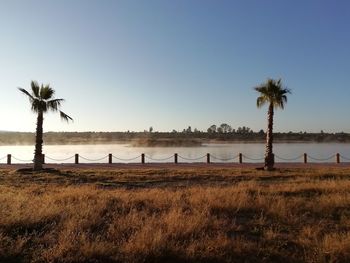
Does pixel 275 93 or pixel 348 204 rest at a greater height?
pixel 275 93

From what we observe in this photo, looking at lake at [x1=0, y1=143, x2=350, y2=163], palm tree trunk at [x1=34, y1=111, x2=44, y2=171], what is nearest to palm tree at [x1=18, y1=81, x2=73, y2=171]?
palm tree trunk at [x1=34, y1=111, x2=44, y2=171]

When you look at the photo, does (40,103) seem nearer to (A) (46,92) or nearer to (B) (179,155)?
(A) (46,92)

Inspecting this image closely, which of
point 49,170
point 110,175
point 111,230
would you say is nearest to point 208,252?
point 111,230

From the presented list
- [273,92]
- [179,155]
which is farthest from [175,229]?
[179,155]

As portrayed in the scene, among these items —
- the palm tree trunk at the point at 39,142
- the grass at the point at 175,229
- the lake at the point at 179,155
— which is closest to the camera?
→ the grass at the point at 175,229

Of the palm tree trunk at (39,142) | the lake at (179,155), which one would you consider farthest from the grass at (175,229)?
the lake at (179,155)

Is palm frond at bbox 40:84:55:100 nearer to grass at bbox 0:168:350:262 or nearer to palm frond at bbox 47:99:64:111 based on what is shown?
palm frond at bbox 47:99:64:111

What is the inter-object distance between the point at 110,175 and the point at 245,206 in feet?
46.0

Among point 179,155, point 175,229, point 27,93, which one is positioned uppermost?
point 27,93

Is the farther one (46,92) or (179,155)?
(179,155)

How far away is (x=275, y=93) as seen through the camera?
28641mm

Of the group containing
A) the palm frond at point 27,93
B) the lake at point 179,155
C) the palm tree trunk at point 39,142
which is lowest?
the lake at point 179,155

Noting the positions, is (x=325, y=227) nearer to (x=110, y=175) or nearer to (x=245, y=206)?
(x=245, y=206)

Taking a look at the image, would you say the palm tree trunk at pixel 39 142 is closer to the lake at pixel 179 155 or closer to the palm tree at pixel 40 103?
the palm tree at pixel 40 103
